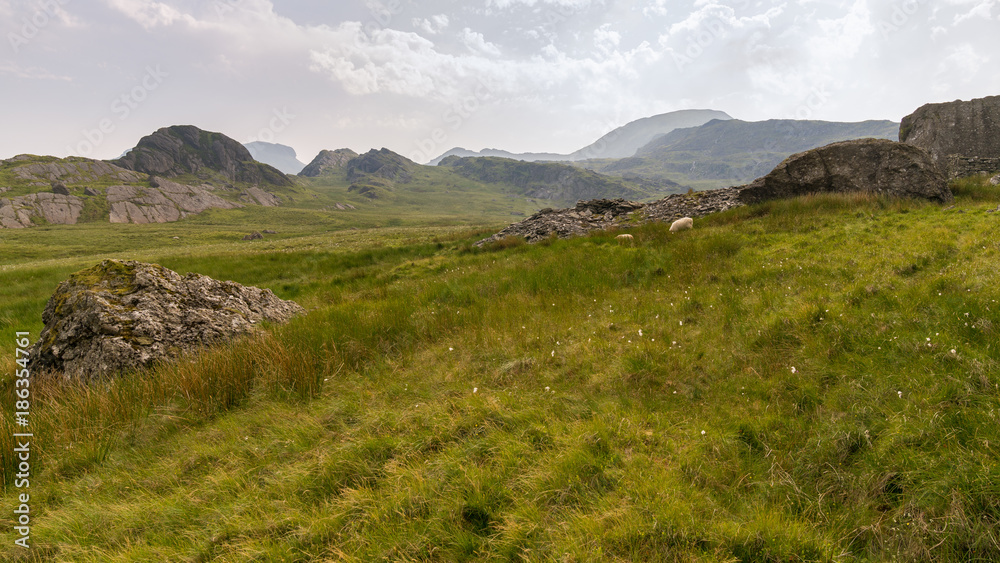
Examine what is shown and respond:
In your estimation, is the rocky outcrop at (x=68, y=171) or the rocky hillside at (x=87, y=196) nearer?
the rocky hillside at (x=87, y=196)

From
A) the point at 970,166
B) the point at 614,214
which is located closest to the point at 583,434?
the point at 614,214

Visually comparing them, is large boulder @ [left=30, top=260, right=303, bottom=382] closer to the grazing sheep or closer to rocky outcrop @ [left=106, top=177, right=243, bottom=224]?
the grazing sheep

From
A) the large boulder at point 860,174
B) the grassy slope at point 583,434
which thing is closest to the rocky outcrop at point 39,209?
the grassy slope at point 583,434

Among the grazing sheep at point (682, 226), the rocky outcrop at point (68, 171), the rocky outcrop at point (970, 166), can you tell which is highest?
the rocky outcrop at point (68, 171)

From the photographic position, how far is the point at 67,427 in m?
4.88

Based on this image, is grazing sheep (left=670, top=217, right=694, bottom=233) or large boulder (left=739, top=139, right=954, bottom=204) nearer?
large boulder (left=739, top=139, right=954, bottom=204)

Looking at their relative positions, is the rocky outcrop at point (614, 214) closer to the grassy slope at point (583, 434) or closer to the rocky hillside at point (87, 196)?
the grassy slope at point (583, 434)

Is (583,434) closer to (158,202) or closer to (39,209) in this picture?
(39,209)

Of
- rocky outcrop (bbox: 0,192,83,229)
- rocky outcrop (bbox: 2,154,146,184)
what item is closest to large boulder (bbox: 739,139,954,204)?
rocky outcrop (bbox: 0,192,83,229)

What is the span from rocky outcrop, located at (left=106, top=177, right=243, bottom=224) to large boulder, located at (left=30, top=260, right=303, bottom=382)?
610ft

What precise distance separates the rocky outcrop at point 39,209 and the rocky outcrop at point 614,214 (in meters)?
174

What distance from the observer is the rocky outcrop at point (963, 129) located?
66.6 feet

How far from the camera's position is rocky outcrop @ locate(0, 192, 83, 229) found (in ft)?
370

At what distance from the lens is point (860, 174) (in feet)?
51.2
